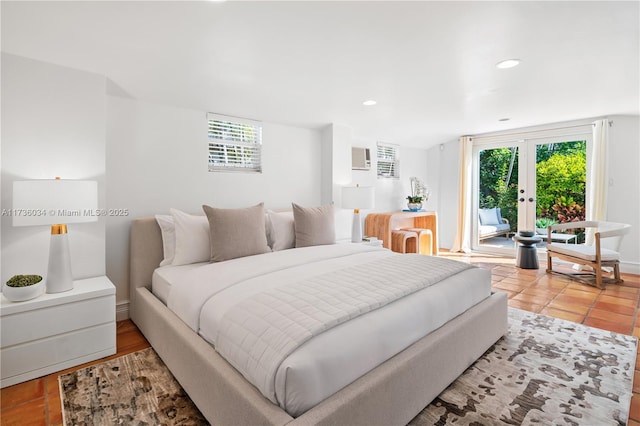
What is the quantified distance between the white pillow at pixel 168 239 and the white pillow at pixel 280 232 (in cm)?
95

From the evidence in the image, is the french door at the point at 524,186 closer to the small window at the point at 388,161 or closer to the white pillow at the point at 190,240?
the small window at the point at 388,161

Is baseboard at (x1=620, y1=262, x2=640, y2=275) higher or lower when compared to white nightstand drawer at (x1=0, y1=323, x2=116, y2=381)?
higher

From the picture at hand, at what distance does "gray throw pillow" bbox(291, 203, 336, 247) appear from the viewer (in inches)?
130

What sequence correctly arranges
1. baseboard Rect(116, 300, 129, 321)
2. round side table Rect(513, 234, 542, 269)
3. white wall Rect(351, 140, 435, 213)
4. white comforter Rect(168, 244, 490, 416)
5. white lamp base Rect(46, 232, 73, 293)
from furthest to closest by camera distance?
white wall Rect(351, 140, 435, 213), round side table Rect(513, 234, 542, 269), baseboard Rect(116, 300, 129, 321), white lamp base Rect(46, 232, 73, 293), white comforter Rect(168, 244, 490, 416)

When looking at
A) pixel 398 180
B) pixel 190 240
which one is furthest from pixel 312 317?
pixel 398 180

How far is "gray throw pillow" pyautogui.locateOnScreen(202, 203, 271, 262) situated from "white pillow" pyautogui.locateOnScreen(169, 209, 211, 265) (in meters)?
0.13

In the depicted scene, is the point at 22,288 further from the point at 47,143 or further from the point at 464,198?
the point at 464,198

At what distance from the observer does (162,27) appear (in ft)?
6.13

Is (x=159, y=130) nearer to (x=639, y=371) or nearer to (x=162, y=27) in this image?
(x=162, y=27)

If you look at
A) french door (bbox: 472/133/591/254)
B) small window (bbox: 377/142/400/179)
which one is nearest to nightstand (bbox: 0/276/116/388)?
small window (bbox: 377/142/400/179)

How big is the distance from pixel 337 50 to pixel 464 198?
14.9 feet

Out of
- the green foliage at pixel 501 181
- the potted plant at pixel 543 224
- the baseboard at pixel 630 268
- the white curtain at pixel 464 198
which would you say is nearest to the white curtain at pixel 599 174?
the baseboard at pixel 630 268

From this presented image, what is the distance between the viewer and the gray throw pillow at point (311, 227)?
3311 mm

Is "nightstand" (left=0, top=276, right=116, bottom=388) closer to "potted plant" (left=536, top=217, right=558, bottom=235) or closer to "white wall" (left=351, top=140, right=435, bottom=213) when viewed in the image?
"white wall" (left=351, top=140, right=435, bottom=213)
